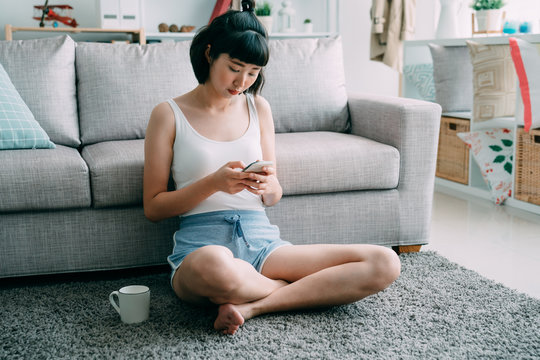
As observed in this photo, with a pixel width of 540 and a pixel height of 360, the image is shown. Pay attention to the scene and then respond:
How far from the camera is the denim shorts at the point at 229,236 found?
167 cm

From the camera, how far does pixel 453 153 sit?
357cm

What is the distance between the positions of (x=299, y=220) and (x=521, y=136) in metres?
1.43

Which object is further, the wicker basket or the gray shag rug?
the wicker basket

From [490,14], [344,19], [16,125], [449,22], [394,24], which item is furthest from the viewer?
[344,19]

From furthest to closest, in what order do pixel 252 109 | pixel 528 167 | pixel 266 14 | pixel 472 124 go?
pixel 266 14
pixel 472 124
pixel 528 167
pixel 252 109

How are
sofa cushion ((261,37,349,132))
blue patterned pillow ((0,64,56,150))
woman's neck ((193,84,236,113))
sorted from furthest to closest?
sofa cushion ((261,37,349,132))
blue patterned pillow ((0,64,56,150))
woman's neck ((193,84,236,113))

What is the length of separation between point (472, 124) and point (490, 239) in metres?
0.98

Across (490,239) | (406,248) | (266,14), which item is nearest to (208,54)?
(406,248)

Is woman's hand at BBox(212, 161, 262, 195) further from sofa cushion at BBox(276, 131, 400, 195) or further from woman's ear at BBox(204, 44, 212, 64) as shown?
sofa cushion at BBox(276, 131, 400, 195)

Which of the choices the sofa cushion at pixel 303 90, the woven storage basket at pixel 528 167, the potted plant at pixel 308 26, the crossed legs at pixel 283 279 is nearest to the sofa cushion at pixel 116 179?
the crossed legs at pixel 283 279

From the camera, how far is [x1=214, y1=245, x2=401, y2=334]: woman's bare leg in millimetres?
1604

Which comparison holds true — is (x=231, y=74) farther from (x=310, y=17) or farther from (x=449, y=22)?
(x=310, y=17)

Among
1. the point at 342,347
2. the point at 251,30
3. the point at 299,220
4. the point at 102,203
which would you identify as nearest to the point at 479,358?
the point at 342,347

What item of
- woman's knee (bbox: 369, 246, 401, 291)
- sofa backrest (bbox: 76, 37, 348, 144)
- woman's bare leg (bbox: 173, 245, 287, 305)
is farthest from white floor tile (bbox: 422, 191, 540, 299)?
woman's bare leg (bbox: 173, 245, 287, 305)
